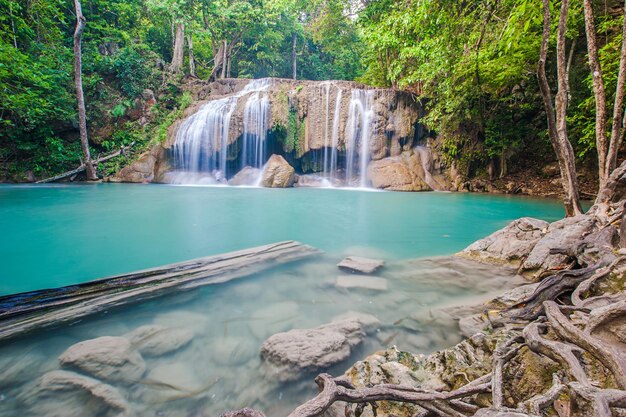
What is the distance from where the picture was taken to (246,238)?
452 cm

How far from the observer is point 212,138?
12.9 meters

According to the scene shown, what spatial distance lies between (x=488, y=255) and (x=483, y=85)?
857 cm

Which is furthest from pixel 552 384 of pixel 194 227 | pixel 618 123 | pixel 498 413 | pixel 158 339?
pixel 194 227

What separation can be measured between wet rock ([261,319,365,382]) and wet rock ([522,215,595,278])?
6.25 ft

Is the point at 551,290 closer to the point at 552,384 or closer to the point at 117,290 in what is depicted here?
the point at 552,384

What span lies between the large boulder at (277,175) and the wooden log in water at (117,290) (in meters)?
8.97

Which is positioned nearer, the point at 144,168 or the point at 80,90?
the point at 80,90

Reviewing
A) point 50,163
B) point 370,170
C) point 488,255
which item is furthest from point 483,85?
point 50,163

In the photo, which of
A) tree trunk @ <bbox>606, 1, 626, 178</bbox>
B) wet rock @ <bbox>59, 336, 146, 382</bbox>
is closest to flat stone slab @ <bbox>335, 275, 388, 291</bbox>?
wet rock @ <bbox>59, 336, 146, 382</bbox>

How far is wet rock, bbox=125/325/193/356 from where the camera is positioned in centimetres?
169

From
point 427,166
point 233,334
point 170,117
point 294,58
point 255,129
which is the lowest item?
point 233,334

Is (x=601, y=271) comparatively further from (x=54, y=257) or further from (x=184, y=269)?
(x=54, y=257)

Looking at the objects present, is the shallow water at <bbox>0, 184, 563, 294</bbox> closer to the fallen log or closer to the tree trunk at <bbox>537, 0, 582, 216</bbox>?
the tree trunk at <bbox>537, 0, 582, 216</bbox>

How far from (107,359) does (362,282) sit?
6.33ft
